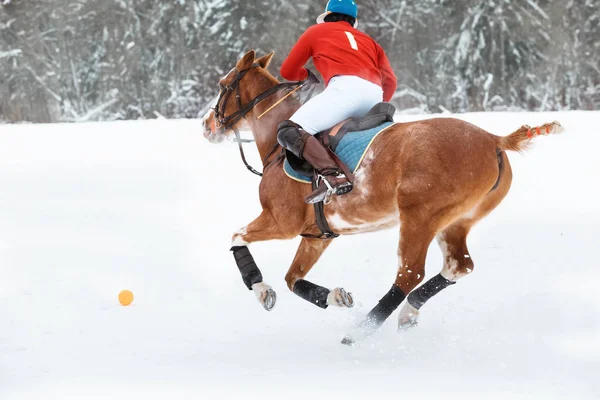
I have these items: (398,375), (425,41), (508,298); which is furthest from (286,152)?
(425,41)

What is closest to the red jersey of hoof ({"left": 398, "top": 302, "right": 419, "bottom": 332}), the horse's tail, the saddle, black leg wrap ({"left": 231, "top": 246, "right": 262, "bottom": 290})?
the saddle

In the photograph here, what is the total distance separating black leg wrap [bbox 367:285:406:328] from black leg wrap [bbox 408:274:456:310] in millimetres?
382

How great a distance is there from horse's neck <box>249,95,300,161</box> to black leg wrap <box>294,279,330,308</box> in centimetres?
107

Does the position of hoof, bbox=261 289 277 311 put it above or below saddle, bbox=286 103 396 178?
below

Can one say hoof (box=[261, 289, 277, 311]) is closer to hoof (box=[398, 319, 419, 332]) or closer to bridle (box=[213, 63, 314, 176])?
A: hoof (box=[398, 319, 419, 332])

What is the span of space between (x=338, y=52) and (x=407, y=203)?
49.5 inches

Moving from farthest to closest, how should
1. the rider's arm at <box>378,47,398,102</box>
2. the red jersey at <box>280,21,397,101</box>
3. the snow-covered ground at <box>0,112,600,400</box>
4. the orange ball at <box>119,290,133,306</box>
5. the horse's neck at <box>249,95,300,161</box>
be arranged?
the orange ball at <box>119,290,133,306</box>
the horse's neck at <box>249,95,300,161</box>
the rider's arm at <box>378,47,398,102</box>
the red jersey at <box>280,21,397,101</box>
the snow-covered ground at <box>0,112,600,400</box>

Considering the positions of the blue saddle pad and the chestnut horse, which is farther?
the blue saddle pad

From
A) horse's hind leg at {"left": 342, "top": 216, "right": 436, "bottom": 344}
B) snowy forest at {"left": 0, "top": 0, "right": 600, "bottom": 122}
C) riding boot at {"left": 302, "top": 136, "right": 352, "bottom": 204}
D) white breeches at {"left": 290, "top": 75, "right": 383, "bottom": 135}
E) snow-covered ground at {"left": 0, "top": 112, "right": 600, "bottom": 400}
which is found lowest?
snowy forest at {"left": 0, "top": 0, "right": 600, "bottom": 122}

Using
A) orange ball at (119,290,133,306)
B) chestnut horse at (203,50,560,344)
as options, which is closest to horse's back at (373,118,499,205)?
chestnut horse at (203,50,560,344)

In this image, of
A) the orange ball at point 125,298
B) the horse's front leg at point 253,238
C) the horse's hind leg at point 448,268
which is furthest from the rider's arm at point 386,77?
the orange ball at point 125,298

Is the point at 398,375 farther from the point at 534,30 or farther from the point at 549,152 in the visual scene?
the point at 534,30

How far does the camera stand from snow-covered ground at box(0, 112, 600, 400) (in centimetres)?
439

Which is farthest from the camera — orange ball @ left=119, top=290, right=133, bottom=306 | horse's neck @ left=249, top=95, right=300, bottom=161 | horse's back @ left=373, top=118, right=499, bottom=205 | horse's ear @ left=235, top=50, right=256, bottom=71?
orange ball @ left=119, top=290, right=133, bottom=306
